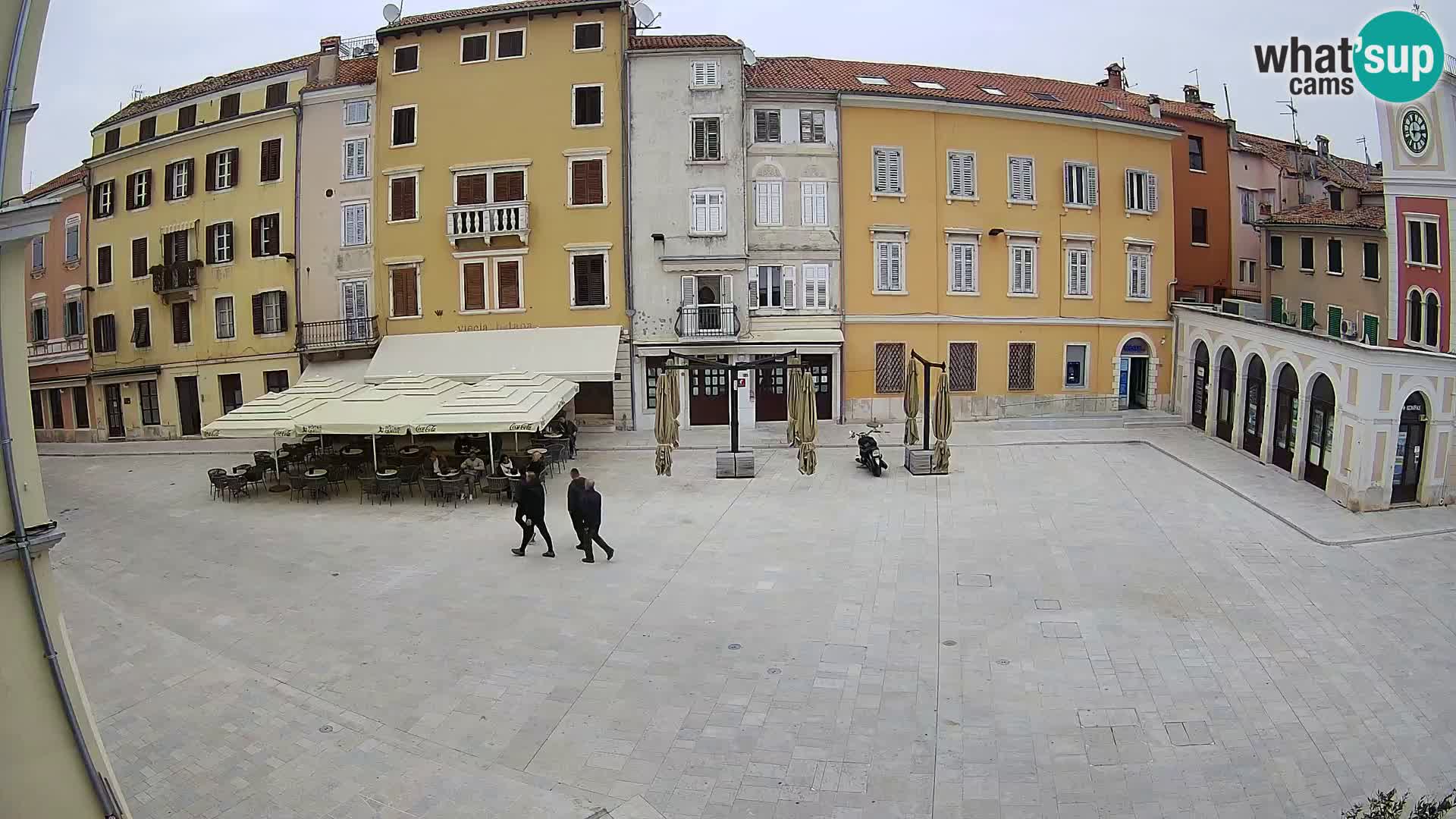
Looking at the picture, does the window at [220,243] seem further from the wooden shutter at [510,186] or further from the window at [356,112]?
the wooden shutter at [510,186]

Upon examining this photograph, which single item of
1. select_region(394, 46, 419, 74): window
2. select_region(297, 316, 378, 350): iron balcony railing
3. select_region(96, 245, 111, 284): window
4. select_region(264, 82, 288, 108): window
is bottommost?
select_region(297, 316, 378, 350): iron balcony railing

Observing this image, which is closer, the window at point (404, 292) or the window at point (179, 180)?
the window at point (404, 292)

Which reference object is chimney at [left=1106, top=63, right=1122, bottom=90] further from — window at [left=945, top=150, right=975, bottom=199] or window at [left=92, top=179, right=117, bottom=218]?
window at [left=92, top=179, right=117, bottom=218]

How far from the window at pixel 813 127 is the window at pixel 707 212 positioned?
3203mm

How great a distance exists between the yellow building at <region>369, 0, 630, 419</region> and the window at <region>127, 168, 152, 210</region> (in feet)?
33.0

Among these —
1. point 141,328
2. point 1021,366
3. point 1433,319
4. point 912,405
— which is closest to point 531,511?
point 912,405

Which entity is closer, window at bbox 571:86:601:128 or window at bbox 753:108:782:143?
window at bbox 571:86:601:128

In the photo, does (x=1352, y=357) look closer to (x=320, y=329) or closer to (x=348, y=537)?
(x=348, y=537)

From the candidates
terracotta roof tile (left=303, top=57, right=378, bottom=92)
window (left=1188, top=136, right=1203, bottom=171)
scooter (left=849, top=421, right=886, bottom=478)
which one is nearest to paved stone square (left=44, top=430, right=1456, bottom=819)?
scooter (left=849, top=421, right=886, bottom=478)

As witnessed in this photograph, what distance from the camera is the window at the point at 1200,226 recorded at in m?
36.7

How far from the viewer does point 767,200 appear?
30.7 metres

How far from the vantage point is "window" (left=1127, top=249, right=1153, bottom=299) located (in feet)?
108

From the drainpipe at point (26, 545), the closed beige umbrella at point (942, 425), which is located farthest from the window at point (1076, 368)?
the drainpipe at point (26, 545)

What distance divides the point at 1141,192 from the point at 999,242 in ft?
18.5
